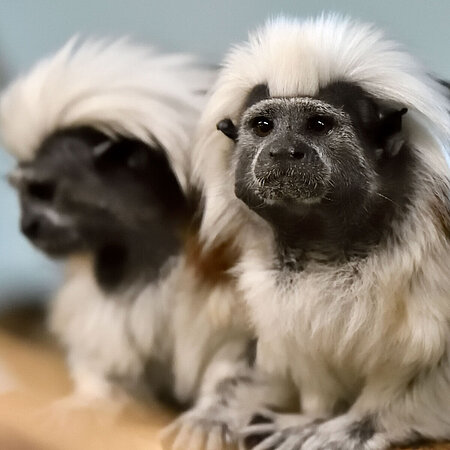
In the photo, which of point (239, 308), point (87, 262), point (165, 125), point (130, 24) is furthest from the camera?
point (130, 24)

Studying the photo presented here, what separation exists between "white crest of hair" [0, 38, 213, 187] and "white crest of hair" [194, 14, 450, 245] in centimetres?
20

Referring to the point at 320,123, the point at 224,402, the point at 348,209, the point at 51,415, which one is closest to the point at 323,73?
the point at 320,123

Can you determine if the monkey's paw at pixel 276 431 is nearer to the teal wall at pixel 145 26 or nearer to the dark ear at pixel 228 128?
the dark ear at pixel 228 128

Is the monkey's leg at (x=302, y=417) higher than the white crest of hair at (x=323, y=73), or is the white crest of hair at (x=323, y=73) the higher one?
the white crest of hair at (x=323, y=73)

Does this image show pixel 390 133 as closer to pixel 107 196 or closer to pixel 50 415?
pixel 107 196

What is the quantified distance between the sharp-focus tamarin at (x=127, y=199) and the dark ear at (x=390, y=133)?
0.36m

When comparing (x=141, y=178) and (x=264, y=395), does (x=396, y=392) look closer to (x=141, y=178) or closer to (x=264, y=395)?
(x=264, y=395)

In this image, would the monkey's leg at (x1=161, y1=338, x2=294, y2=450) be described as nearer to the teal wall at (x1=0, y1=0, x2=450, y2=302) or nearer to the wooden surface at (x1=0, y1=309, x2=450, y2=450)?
the wooden surface at (x1=0, y1=309, x2=450, y2=450)

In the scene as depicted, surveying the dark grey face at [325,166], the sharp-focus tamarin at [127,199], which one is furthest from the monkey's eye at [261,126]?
the sharp-focus tamarin at [127,199]

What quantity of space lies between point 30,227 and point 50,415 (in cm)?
33

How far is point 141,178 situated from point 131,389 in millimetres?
397

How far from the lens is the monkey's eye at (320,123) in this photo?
1.02 meters

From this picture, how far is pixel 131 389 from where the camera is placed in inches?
57.9

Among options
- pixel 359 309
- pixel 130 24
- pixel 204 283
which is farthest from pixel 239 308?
pixel 130 24
